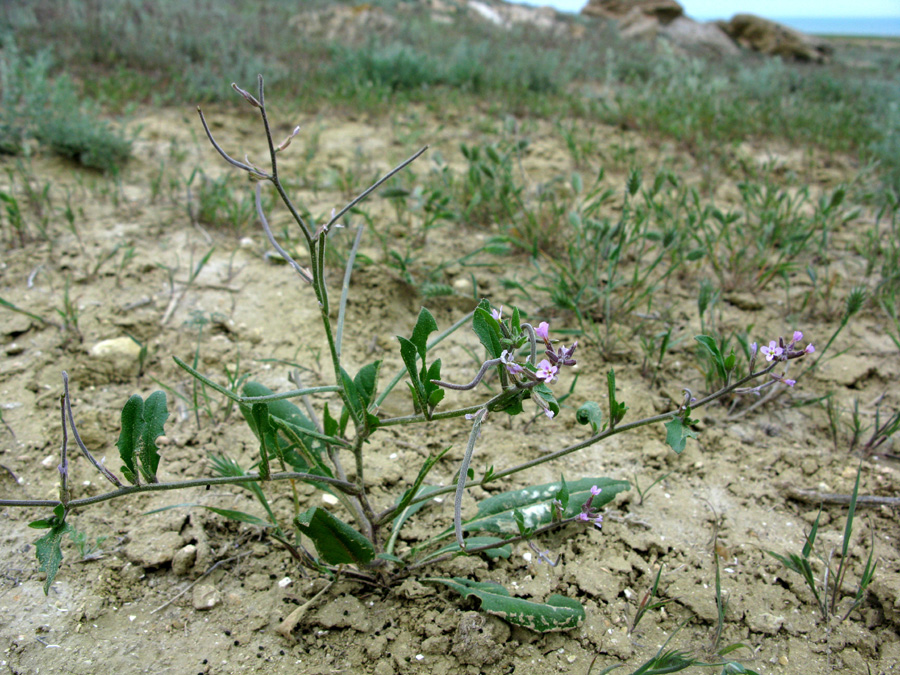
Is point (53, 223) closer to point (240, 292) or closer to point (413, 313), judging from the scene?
point (240, 292)

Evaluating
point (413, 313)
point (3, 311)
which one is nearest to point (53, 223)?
point (3, 311)

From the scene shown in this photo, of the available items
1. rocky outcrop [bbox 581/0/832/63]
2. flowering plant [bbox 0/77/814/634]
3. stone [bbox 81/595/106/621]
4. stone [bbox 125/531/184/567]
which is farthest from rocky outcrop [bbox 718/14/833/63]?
stone [bbox 81/595/106/621]

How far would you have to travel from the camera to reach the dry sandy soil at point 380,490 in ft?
4.81

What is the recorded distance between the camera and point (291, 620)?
1490 millimetres

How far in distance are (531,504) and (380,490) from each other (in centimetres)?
46

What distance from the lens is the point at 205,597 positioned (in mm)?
1553

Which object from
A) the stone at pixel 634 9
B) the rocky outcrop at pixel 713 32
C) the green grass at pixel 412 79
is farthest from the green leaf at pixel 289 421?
the stone at pixel 634 9

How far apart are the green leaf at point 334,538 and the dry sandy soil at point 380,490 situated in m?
0.19

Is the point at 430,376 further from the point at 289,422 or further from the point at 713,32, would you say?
the point at 713,32

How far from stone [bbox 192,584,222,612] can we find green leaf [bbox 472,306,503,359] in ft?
3.09

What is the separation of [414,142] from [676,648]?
350 centimetres

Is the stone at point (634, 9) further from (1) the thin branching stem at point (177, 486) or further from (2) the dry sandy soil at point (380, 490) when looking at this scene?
(1) the thin branching stem at point (177, 486)

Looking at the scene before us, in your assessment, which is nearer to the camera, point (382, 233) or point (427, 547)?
point (427, 547)

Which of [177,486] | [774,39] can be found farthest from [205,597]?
[774,39]
